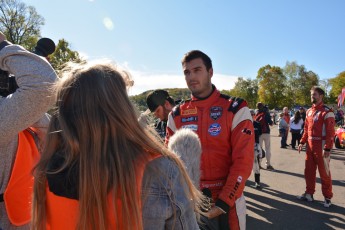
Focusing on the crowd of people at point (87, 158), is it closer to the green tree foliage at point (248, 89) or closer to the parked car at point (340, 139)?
the parked car at point (340, 139)

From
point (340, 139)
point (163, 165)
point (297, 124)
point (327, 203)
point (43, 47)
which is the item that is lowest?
point (327, 203)

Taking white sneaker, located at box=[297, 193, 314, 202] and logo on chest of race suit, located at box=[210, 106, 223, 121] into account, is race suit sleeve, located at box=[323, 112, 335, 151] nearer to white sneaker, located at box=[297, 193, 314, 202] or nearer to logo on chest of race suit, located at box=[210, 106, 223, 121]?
white sneaker, located at box=[297, 193, 314, 202]

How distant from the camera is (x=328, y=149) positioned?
19.8ft

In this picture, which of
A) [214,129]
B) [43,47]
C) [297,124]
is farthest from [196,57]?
[297,124]

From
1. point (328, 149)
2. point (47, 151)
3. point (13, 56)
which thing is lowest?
point (328, 149)

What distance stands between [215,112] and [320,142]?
451 cm

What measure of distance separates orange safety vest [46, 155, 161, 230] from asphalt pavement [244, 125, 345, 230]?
4.76 metres

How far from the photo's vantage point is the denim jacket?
1.06m

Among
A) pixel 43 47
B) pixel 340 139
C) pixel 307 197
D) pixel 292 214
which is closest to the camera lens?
pixel 43 47

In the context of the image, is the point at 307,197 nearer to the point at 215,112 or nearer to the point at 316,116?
the point at 316,116

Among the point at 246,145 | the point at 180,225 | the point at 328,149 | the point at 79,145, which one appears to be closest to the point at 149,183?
the point at 180,225

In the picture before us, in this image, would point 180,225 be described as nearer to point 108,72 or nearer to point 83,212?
point 83,212

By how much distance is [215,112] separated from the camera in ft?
8.76

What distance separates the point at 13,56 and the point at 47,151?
2.02 feet
